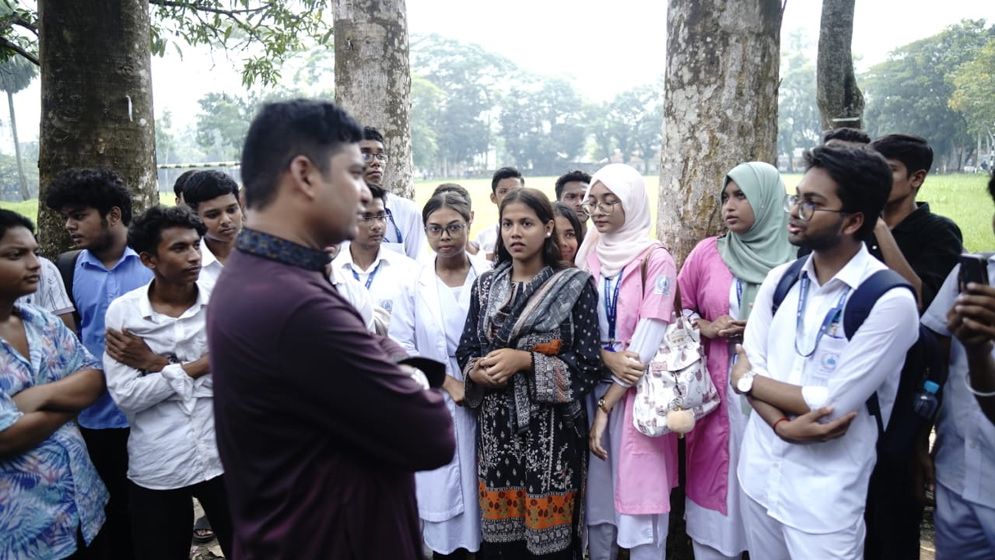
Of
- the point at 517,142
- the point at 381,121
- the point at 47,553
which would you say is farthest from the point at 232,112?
the point at 47,553

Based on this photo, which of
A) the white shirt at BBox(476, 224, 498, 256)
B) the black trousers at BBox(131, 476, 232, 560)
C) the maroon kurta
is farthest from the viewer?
the white shirt at BBox(476, 224, 498, 256)

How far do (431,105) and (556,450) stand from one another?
49.0m

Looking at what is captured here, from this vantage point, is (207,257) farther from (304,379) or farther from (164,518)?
(304,379)

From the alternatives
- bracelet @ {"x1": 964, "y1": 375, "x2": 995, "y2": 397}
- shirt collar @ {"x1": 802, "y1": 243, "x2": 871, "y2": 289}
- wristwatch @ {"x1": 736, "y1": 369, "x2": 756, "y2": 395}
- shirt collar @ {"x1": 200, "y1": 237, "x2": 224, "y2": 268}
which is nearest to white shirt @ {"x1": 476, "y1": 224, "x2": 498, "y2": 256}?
shirt collar @ {"x1": 200, "y1": 237, "x2": 224, "y2": 268}

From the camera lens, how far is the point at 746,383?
2.34 metres

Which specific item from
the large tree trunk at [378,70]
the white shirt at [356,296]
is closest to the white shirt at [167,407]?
the white shirt at [356,296]

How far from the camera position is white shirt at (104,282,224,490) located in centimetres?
253

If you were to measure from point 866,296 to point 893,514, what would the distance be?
903 mm

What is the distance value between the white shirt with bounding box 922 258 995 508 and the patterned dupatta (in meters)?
1.42

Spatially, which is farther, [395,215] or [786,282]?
[395,215]

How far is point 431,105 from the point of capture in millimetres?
49281

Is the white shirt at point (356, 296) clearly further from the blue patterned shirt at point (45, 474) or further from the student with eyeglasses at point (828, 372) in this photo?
the student with eyeglasses at point (828, 372)

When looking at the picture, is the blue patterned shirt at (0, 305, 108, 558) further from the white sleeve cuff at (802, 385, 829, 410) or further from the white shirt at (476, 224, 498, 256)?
the white shirt at (476, 224, 498, 256)

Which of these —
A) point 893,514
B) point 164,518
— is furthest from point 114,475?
point 893,514
